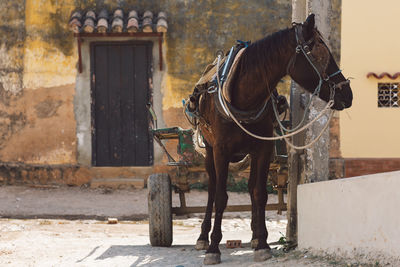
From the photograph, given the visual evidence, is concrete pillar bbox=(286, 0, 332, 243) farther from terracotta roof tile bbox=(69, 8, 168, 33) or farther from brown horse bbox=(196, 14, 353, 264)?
terracotta roof tile bbox=(69, 8, 168, 33)

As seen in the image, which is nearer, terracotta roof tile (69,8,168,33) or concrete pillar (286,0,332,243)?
concrete pillar (286,0,332,243)

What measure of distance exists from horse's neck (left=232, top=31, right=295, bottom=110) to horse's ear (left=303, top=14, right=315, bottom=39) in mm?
138

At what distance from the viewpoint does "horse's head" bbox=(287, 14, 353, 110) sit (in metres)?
4.72

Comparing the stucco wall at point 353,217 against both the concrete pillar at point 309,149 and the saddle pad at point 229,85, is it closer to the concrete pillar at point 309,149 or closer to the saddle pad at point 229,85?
the concrete pillar at point 309,149

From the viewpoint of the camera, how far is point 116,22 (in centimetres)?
1167

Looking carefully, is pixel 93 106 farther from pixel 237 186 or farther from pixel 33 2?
pixel 237 186

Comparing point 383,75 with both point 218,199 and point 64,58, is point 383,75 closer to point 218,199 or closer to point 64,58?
point 64,58

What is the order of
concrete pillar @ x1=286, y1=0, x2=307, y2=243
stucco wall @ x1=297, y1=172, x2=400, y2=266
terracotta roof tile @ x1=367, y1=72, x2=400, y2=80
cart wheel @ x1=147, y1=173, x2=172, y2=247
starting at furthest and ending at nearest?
terracotta roof tile @ x1=367, y1=72, x2=400, y2=80
cart wheel @ x1=147, y1=173, x2=172, y2=247
concrete pillar @ x1=286, y1=0, x2=307, y2=243
stucco wall @ x1=297, y1=172, x2=400, y2=266

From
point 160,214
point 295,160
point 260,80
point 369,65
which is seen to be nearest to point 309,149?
point 295,160

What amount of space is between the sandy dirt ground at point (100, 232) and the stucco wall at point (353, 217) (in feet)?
0.53

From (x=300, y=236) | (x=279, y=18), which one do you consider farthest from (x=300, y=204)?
(x=279, y=18)

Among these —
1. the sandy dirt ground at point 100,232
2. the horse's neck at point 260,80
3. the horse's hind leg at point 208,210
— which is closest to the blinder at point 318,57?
the horse's neck at point 260,80

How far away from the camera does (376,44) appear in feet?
39.5

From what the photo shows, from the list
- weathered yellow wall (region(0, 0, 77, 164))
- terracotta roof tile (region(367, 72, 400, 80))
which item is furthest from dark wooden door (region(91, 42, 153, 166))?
terracotta roof tile (region(367, 72, 400, 80))
